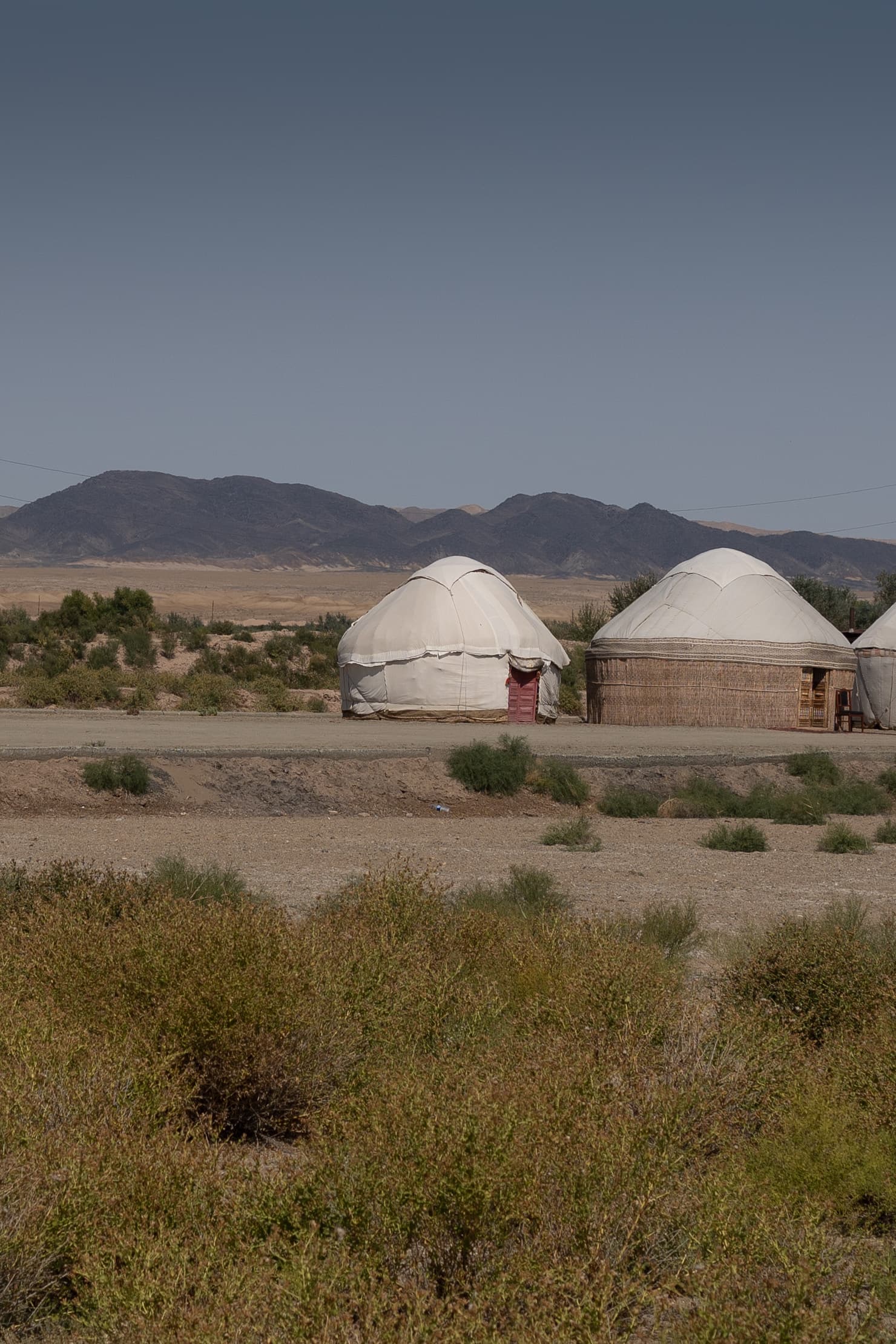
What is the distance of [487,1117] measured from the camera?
3.64m

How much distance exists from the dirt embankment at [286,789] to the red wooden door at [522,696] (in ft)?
41.7

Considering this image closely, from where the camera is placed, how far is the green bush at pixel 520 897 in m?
9.25

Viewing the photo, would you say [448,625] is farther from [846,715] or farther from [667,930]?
[667,930]

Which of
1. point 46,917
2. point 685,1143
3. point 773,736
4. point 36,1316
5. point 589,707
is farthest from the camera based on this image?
point 589,707

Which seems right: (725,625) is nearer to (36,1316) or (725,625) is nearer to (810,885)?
(810,885)

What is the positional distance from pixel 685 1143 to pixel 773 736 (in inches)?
997

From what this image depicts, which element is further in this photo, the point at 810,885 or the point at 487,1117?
the point at 810,885

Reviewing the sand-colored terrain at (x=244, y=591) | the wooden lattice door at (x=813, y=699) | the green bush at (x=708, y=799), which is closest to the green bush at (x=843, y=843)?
the green bush at (x=708, y=799)

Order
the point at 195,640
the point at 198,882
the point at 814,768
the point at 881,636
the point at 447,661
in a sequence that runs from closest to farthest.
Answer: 1. the point at 198,882
2. the point at 814,768
3. the point at 447,661
4. the point at 881,636
5. the point at 195,640

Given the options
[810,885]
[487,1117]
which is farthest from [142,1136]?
[810,885]

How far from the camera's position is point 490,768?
19.6 metres

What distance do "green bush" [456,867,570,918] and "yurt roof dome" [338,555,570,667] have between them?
846 inches

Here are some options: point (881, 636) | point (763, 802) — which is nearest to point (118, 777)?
point (763, 802)

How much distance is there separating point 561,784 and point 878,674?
18.0 metres
